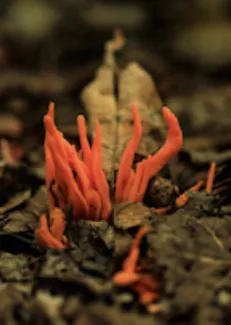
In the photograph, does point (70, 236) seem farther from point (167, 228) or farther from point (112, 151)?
point (112, 151)

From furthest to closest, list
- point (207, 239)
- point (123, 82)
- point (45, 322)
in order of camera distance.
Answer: point (123, 82) < point (207, 239) < point (45, 322)

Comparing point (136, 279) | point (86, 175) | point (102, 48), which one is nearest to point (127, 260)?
point (136, 279)

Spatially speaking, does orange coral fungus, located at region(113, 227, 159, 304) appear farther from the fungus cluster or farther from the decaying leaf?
the decaying leaf

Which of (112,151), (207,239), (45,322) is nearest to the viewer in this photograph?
(45,322)

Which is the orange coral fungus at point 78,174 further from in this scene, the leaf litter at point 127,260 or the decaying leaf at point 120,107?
the decaying leaf at point 120,107

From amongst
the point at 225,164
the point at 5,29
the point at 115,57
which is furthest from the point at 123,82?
the point at 5,29

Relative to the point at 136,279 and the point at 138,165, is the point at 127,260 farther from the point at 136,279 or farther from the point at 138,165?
the point at 138,165
